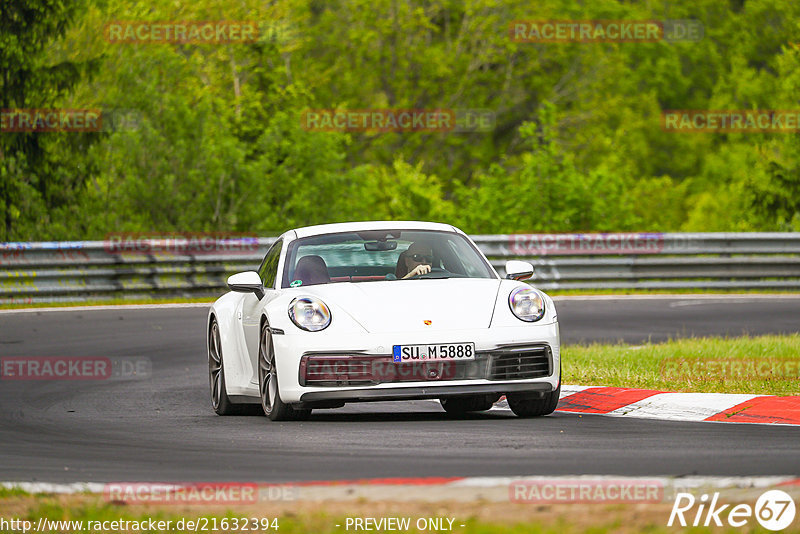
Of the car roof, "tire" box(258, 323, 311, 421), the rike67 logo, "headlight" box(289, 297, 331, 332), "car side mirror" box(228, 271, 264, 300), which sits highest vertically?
the car roof

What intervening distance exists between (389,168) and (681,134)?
2832cm

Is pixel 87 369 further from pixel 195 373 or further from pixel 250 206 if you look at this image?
pixel 250 206

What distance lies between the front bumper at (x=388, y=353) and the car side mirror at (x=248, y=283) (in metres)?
0.89

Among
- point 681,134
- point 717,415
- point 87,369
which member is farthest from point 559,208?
point 681,134

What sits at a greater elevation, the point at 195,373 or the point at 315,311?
the point at 315,311

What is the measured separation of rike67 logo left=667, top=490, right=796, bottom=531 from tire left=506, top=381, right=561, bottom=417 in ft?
12.6

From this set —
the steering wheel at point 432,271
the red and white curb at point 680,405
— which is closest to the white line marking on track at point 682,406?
the red and white curb at point 680,405

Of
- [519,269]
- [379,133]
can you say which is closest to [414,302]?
[519,269]

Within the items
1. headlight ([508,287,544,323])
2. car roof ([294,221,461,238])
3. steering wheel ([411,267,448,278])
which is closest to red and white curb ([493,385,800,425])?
headlight ([508,287,544,323])

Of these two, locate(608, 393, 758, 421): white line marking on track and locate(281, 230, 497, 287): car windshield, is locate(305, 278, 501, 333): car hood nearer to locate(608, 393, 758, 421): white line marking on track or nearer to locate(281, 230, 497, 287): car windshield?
locate(281, 230, 497, 287): car windshield

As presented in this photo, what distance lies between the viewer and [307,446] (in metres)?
7.84

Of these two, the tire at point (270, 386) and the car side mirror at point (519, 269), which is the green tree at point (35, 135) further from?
the car side mirror at point (519, 269)

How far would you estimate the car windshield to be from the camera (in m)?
10.0

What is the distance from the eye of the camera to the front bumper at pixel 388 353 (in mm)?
8844
